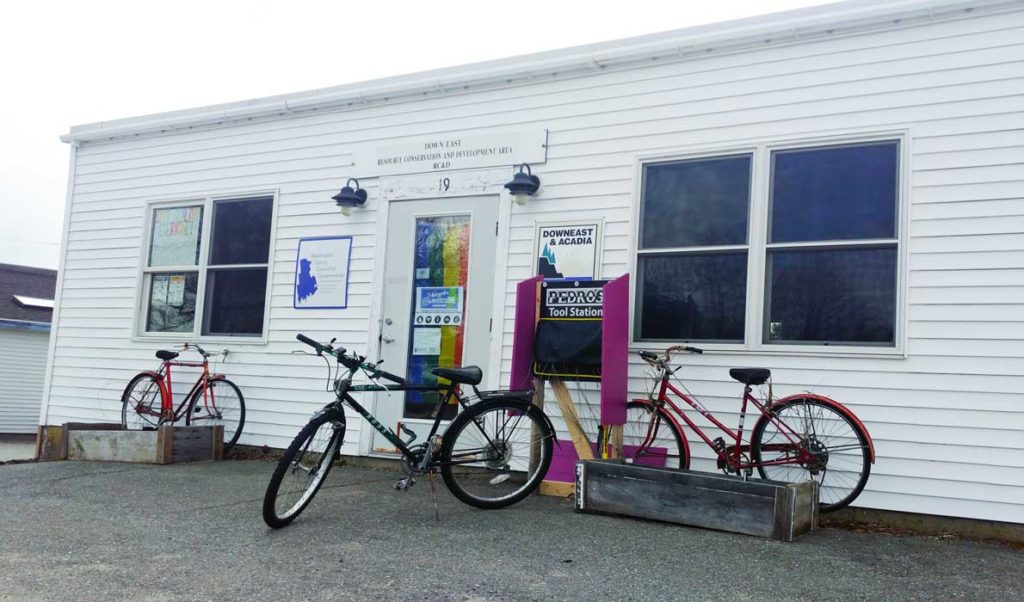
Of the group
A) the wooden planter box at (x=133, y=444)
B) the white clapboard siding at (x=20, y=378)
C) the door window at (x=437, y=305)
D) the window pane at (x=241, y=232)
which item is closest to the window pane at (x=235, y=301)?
the window pane at (x=241, y=232)

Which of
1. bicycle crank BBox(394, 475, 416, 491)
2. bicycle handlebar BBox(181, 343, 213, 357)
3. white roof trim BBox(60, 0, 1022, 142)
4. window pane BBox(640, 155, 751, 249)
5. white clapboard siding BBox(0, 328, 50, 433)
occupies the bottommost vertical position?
white clapboard siding BBox(0, 328, 50, 433)

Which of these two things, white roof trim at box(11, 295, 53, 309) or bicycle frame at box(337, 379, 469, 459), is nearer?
bicycle frame at box(337, 379, 469, 459)

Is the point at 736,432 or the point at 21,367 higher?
the point at 736,432

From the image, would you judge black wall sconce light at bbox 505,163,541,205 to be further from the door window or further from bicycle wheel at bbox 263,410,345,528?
bicycle wheel at bbox 263,410,345,528

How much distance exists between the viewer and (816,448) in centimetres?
491

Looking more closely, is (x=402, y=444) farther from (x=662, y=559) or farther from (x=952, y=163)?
(x=952, y=163)

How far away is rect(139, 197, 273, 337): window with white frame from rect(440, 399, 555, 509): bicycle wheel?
3387 mm

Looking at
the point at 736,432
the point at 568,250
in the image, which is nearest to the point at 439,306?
the point at 568,250

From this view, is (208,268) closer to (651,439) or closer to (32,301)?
(651,439)

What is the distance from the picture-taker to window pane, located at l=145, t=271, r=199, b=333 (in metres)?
8.00

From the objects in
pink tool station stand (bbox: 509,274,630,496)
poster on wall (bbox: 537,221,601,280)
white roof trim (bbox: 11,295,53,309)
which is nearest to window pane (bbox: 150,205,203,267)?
poster on wall (bbox: 537,221,601,280)

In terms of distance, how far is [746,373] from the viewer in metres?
4.95

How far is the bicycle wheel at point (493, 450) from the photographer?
4.79m

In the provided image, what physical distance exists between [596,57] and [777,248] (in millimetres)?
1984
